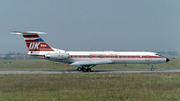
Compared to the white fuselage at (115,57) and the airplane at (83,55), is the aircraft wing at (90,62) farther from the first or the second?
the white fuselage at (115,57)

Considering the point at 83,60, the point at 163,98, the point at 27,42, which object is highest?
the point at 27,42

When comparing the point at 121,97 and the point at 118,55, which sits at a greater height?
the point at 118,55

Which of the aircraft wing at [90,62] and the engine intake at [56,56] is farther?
the engine intake at [56,56]

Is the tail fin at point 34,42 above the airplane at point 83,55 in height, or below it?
above

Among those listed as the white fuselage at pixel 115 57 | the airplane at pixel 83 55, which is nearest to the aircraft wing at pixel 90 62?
the airplane at pixel 83 55

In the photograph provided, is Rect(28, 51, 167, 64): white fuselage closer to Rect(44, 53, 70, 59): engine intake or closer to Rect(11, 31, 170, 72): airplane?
Rect(11, 31, 170, 72): airplane

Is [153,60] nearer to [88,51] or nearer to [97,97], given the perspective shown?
[88,51]

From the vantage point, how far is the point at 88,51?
1366 inches

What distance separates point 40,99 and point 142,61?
2548 cm

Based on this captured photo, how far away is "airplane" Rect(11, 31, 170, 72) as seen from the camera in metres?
32.6

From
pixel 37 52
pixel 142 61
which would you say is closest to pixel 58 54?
pixel 37 52

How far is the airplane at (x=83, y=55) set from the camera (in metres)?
32.6

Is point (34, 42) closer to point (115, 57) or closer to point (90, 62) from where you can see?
point (90, 62)

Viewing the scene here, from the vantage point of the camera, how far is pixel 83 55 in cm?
3378
